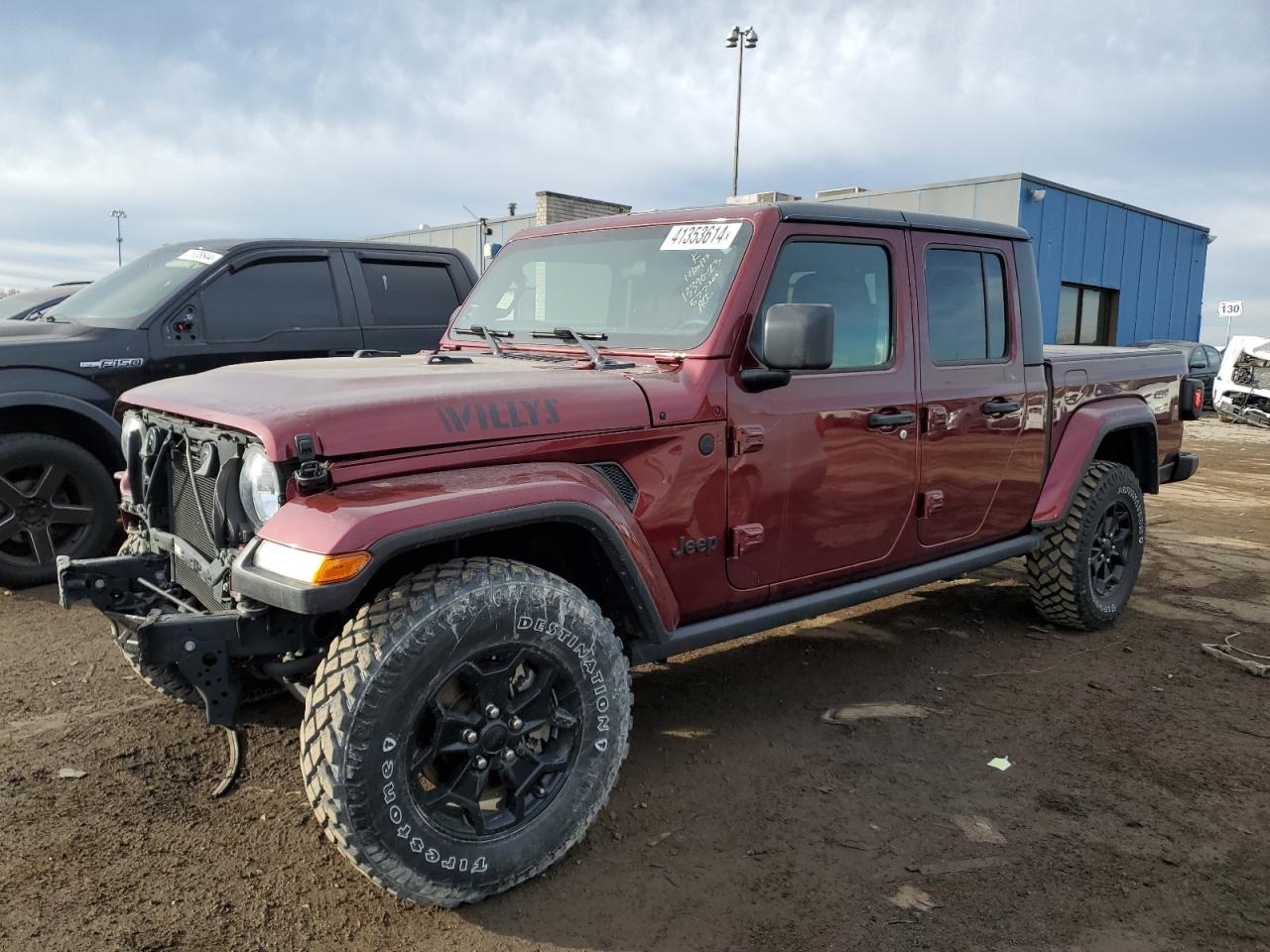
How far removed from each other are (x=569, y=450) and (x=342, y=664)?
0.88 metres

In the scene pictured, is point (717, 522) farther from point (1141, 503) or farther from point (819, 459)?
point (1141, 503)

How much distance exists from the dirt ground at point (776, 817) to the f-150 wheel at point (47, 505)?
575 mm

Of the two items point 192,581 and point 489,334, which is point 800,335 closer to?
point 489,334

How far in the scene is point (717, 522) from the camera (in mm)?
3119

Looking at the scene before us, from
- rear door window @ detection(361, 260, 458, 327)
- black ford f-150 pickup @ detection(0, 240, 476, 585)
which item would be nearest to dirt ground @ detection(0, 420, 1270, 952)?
black ford f-150 pickup @ detection(0, 240, 476, 585)

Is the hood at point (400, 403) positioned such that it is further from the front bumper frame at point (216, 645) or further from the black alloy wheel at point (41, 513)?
the black alloy wheel at point (41, 513)

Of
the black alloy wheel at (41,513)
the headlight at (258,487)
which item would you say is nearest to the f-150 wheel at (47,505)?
the black alloy wheel at (41,513)

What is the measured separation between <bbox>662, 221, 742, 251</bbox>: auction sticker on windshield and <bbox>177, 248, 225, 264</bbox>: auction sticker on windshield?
363cm

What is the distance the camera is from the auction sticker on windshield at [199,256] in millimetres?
5840

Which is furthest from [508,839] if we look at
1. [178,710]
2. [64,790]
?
[178,710]

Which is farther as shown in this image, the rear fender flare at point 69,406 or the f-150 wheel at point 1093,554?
the rear fender flare at point 69,406

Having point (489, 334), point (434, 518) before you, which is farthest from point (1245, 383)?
point (434, 518)

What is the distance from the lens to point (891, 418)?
142 inches

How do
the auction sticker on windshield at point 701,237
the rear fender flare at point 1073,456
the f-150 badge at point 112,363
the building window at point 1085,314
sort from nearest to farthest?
the auction sticker on windshield at point 701,237 < the rear fender flare at point 1073,456 < the f-150 badge at point 112,363 < the building window at point 1085,314
